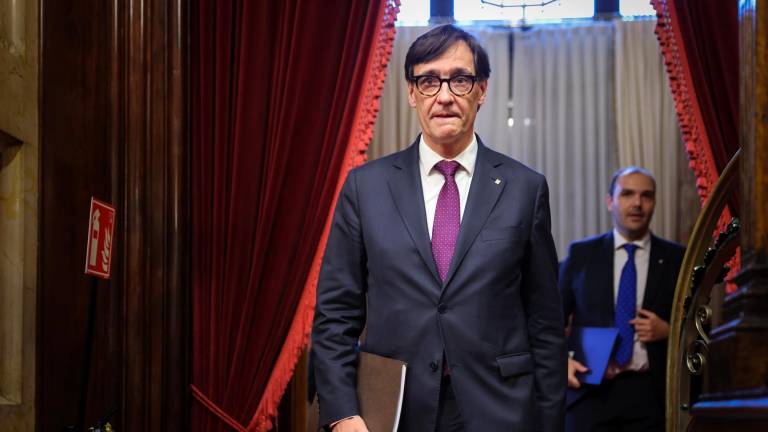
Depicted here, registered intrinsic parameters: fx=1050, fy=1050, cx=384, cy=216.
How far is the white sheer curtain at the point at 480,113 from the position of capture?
695 cm

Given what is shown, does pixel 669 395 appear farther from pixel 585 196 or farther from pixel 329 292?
pixel 585 196

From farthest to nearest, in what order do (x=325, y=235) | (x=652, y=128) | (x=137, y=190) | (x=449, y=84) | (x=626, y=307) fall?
(x=652, y=128)
(x=626, y=307)
(x=325, y=235)
(x=137, y=190)
(x=449, y=84)

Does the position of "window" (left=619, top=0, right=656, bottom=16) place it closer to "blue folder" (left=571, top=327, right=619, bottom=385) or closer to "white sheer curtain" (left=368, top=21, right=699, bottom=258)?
"white sheer curtain" (left=368, top=21, right=699, bottom=258)

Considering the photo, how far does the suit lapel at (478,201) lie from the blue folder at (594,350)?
6.13ft

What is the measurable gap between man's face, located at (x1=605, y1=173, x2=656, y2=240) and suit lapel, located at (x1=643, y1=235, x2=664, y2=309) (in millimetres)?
143

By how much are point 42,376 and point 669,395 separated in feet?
7.48

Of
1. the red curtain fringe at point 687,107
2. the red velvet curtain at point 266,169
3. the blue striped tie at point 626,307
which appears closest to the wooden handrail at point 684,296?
the red curtain fringe at point 687,107

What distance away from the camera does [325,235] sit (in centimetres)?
450

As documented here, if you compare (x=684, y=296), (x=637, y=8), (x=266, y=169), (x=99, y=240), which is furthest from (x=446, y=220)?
(x=637, y=8)

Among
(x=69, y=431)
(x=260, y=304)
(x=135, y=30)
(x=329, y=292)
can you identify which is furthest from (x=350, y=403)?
(x=135, y=30)

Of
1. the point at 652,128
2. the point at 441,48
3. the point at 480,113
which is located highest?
the point at 480,113

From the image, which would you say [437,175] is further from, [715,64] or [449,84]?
[715,64]

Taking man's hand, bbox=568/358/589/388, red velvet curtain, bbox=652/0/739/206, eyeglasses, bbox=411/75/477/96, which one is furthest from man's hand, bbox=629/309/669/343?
eyeglasses, bbox=411/75/477/96

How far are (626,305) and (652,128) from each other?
2155 mm
